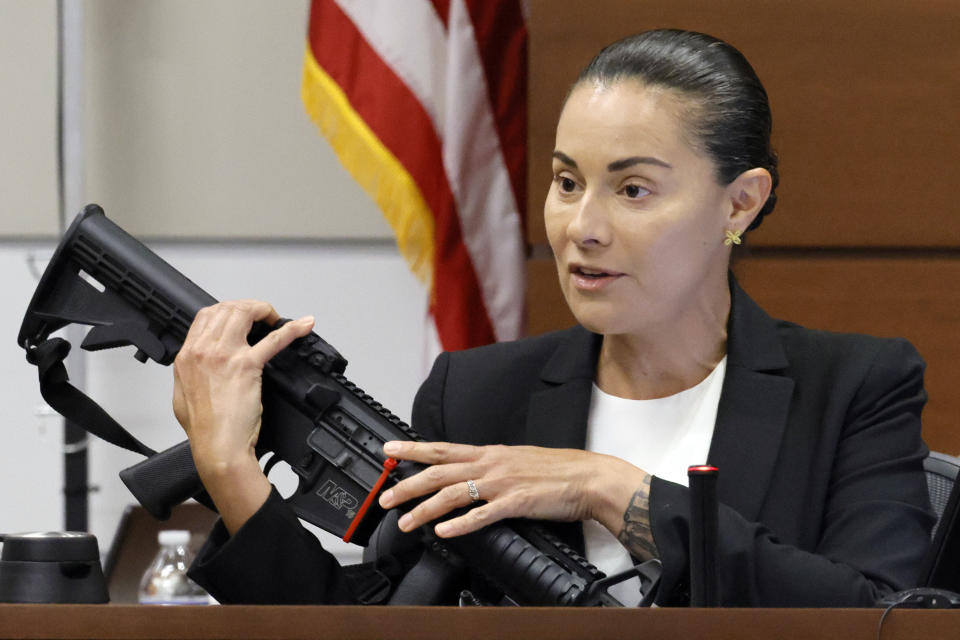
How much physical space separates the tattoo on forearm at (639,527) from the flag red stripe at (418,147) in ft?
3.97

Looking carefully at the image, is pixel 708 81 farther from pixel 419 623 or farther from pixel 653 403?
pixel 419 623

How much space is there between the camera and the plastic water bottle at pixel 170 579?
2.51 metres

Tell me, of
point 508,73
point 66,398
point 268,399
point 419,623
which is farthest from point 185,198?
point 419,623

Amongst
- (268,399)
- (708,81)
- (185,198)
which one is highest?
(708,81)

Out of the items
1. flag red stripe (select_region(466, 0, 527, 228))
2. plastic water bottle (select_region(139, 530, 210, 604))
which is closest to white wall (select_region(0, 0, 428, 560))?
plastic water bottle (select_region(139, 530, 210, 604))

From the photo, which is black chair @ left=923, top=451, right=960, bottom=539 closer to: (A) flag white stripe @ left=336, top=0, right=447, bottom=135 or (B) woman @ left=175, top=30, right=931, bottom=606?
(B) woman @ left=175, top=30, right=931, bottom=606

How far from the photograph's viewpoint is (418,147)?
8.03 ft

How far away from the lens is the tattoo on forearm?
48.2 inches

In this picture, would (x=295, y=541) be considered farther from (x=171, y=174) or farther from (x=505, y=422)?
(x=171, y=174)

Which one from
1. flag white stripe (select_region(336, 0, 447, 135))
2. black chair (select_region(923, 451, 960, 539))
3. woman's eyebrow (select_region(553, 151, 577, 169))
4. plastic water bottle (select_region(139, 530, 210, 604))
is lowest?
plastic water bottle (select_region(139, 530, 210, 604))

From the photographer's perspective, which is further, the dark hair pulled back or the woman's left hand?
the dark hair pulled back

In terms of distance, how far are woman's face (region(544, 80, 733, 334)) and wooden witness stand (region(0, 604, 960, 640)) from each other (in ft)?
2.07

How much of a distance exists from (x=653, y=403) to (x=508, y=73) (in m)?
1.16

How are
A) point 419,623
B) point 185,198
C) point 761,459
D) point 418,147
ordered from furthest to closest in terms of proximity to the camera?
point 185,198
point 418,147
point 761,459
point 419,623
